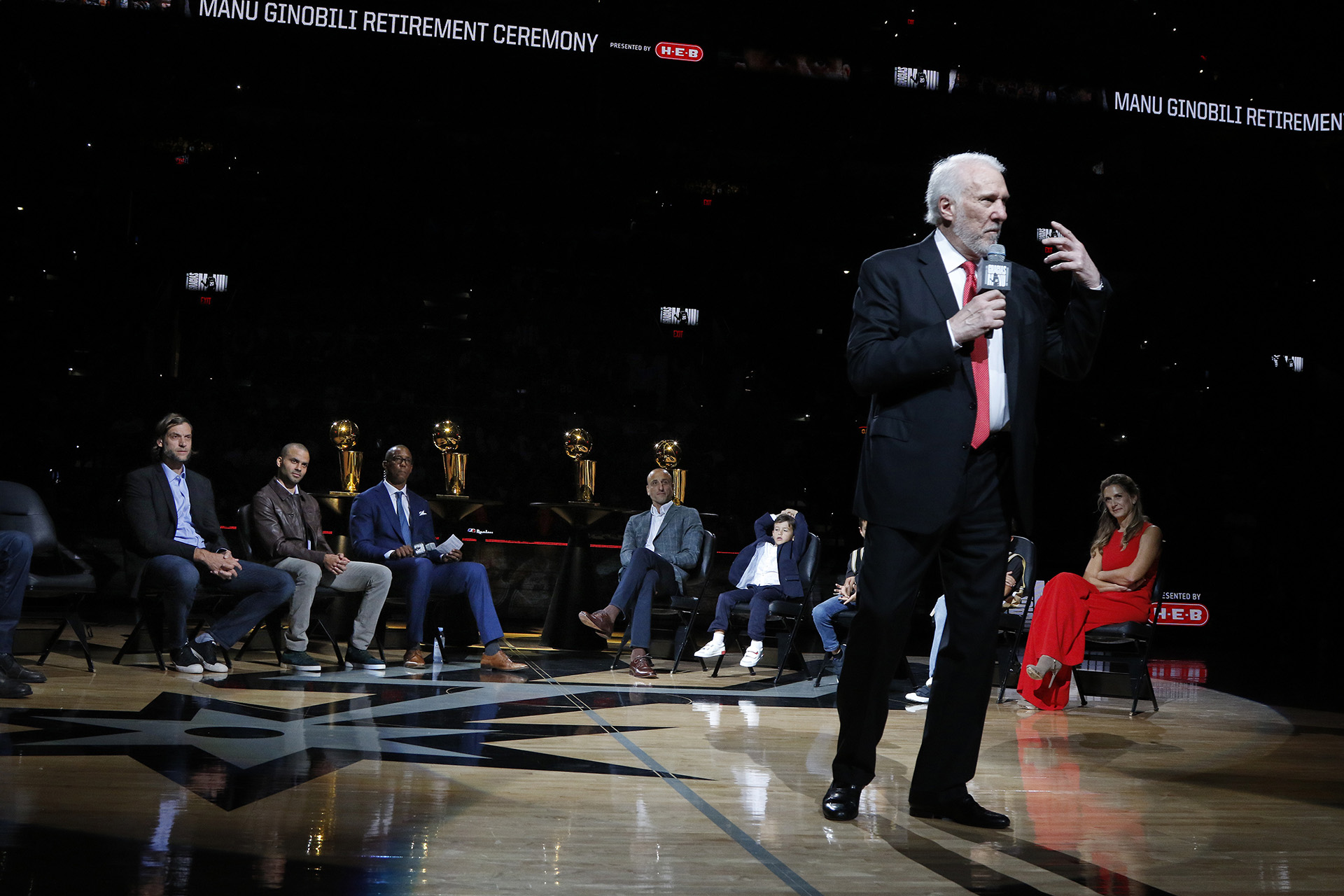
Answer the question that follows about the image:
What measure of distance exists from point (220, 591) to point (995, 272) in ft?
14.1

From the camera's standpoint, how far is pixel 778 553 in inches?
239

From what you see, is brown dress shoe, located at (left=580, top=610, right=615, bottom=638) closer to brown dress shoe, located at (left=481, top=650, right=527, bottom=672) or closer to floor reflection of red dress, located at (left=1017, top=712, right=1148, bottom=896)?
brown dress shoe, located at (left=481, top=650, right=527, bottom=672)

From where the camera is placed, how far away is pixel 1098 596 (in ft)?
16.4

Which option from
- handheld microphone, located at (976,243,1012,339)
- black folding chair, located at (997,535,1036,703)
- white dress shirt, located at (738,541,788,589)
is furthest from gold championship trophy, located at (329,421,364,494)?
handheld microphone, located at (976,243,1012,339)

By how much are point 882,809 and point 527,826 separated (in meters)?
0.79

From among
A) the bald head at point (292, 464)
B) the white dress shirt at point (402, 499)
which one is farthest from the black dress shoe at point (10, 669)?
the white dress shirt at point (402, 499)

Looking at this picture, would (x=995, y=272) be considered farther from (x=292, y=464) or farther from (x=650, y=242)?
(x=650, y=242)

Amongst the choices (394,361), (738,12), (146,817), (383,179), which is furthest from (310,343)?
(146,817)

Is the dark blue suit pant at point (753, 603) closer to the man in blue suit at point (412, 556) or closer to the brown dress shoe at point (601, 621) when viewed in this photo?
the brown dress shoe at point (601, 621)

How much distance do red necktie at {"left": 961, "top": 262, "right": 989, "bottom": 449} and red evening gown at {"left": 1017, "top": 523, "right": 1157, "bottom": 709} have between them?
2891 mm

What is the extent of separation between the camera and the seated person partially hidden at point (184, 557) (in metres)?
4.80

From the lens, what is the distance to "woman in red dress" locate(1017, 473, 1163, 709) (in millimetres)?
4836

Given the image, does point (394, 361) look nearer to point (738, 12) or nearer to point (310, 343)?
point (310, 343)

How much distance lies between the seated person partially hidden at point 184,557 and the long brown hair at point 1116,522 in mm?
3931
